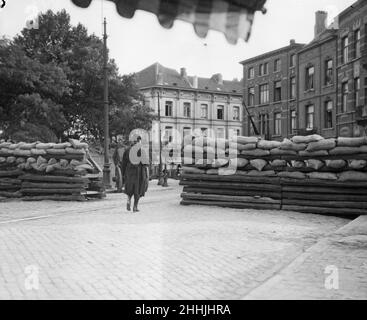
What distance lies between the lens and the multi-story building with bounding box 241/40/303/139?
137ft

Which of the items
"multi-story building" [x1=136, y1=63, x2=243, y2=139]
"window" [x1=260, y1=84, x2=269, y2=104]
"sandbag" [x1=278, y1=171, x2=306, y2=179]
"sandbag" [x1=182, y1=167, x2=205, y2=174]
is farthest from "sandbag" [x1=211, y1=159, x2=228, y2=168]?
"window" [x1=260, y1=84, x2=269, y2=104]

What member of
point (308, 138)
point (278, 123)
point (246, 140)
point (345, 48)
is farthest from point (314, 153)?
point (278, 123)

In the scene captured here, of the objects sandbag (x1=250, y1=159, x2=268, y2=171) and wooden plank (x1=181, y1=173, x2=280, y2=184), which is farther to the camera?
sandbag (x1=250, y1=159, x2=268, y2=171)

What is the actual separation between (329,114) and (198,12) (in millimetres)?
34880

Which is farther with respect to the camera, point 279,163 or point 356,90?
point 356,90

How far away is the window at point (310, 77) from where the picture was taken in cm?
3712

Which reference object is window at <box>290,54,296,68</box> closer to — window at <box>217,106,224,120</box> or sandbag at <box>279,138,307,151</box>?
sandbag at <box>279,138,307,151</box>

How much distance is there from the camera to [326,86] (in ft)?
113

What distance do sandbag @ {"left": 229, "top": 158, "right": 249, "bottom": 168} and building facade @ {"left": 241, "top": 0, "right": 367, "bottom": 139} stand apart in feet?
36.6

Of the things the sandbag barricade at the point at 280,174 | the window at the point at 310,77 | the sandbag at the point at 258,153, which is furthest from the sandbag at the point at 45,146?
the window at the point at 310,77

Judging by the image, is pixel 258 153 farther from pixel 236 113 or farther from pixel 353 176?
pixel 236 113

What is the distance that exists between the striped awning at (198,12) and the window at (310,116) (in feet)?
120
